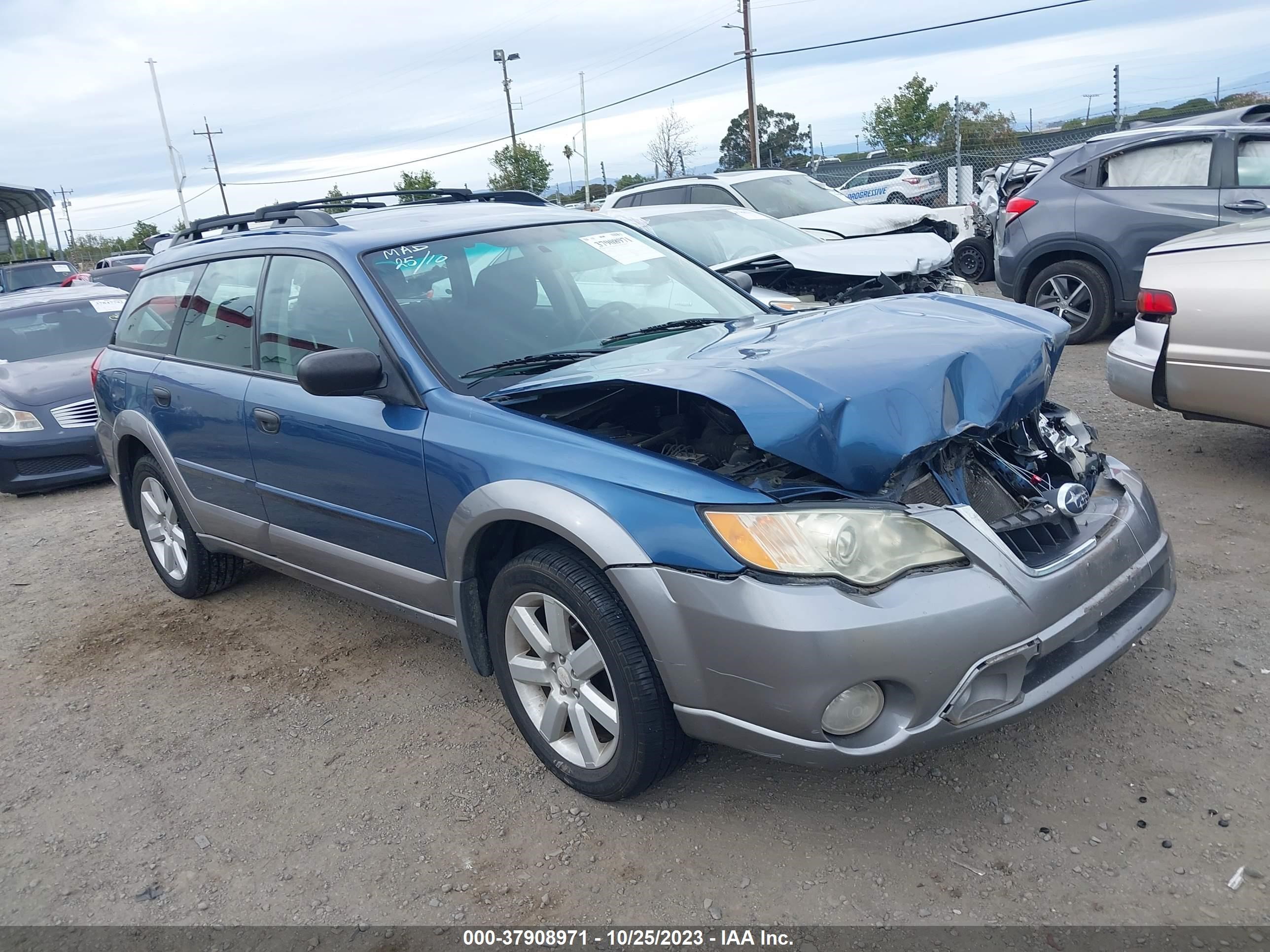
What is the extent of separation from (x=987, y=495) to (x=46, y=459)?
7443 millimetres

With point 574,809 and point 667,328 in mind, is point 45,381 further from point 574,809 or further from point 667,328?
point 574,809

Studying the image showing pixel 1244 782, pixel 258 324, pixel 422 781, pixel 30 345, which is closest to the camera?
pixel 1244 782

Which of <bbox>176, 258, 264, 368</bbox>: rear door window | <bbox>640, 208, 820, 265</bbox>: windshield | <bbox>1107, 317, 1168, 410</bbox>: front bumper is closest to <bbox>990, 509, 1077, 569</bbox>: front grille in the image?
<bbox>1107, 317, 1168, 410</bbox>: front bumper

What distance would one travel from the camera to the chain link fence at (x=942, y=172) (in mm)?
22953

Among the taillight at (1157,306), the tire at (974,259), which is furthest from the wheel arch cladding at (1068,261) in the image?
the tire at (974,259)

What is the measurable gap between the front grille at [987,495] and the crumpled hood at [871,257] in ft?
12.4

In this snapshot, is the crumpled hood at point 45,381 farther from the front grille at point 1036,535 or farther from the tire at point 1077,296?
the tire at point 1077,296

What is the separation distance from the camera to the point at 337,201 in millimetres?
4594

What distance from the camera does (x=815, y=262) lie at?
6.77 meters

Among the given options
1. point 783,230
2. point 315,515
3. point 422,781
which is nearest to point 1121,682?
point 422,781

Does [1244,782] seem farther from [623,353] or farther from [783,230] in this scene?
[783,230]

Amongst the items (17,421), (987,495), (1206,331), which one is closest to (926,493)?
(987,495)

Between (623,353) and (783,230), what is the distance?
19.1 ft

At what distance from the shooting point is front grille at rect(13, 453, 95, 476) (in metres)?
7.64
